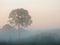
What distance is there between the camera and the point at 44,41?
1.40 m

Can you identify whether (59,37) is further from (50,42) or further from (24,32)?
(24,32)

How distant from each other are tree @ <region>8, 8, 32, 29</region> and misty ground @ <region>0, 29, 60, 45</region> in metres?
0.07

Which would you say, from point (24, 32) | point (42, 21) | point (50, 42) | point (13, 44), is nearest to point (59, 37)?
point (50, 42)

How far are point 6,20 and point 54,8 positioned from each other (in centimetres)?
47

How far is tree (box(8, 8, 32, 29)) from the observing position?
1.39 metres

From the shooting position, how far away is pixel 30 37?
1392mm

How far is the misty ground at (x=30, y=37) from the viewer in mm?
1389

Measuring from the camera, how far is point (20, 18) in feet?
4.56

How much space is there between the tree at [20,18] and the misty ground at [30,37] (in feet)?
0.22

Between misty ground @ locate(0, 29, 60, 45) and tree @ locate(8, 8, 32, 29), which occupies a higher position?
tree @ locate(8, 8, 32, 29)

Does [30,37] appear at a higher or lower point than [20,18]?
lower

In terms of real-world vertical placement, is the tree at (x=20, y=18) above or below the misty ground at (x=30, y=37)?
above

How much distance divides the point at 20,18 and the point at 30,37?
0.66 ft

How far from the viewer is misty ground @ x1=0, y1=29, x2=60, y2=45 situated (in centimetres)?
139
